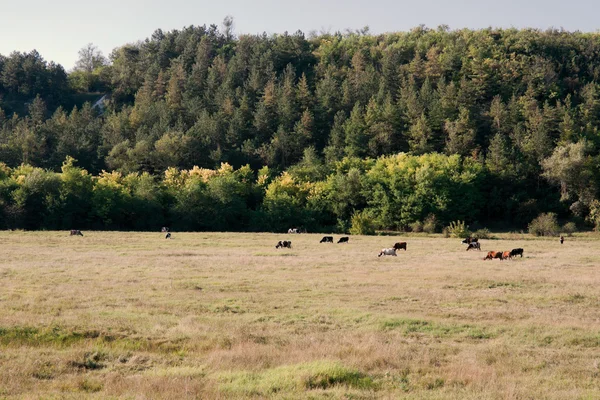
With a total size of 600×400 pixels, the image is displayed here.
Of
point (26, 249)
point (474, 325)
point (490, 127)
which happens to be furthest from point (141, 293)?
point (490, 127)

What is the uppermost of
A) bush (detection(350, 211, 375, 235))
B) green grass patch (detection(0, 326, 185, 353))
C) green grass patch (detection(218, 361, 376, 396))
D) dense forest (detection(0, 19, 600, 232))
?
dense forest (detection(0, 19, 600, 232))

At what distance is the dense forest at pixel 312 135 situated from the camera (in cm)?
8162

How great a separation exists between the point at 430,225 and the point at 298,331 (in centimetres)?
6166

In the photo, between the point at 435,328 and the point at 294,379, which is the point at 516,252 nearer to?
the point at 435,328

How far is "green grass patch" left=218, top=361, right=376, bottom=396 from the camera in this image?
1029 centimetres

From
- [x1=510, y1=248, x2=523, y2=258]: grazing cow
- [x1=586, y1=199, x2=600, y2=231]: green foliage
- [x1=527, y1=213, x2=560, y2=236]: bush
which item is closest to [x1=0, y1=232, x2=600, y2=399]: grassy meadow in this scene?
[x1=510, y1=248, x2=523, y2=258]: grazing cow

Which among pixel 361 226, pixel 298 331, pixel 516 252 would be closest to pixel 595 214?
pixel 361 226

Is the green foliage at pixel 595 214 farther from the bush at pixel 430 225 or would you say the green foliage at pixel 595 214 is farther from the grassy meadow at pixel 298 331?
the grassy meadow at pixel 298 331

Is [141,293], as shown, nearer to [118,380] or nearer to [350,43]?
[118,380]

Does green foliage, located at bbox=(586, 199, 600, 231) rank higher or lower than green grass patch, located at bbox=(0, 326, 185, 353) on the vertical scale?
higher

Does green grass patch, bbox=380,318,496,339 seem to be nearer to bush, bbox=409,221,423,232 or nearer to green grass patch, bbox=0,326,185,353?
green grass patch, bbox=0,326,185,353

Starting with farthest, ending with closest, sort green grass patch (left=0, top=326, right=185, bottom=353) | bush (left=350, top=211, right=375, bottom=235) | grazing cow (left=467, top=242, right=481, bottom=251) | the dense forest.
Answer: the dense forest → bush (left=350, top=211, right=375, bottom=235) → grazing cow (left=467, top=242, right=481, bottom=251) → green grass patch (left=0, top=326, right=185, bottom=353)

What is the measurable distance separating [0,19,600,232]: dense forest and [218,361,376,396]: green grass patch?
6257 cm

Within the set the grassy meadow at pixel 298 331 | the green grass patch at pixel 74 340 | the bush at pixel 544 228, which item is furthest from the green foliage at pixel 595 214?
the green grass patch at pixel 74 340
